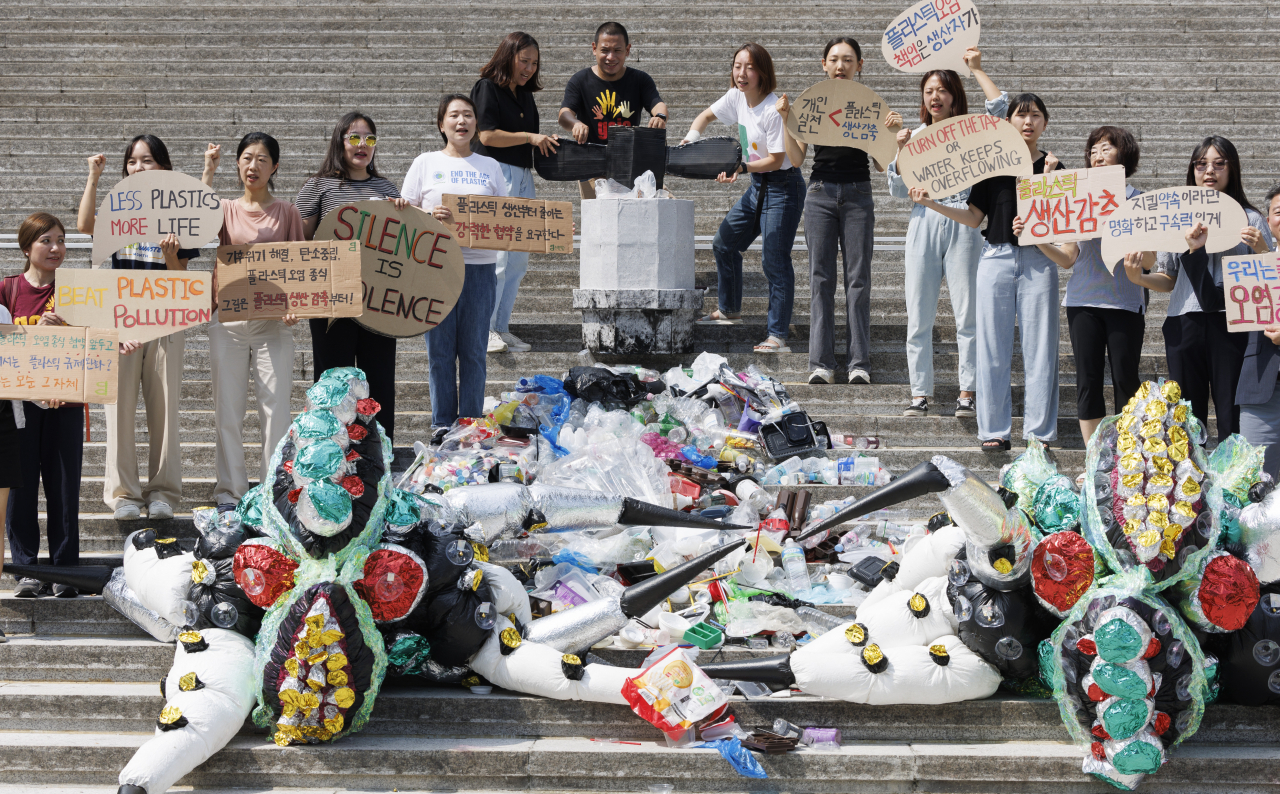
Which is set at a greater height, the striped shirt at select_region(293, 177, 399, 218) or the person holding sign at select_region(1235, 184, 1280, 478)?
the striped shirt at select_region(293, 177, 399, 218)

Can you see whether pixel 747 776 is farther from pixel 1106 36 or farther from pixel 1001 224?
pixel 1106 36

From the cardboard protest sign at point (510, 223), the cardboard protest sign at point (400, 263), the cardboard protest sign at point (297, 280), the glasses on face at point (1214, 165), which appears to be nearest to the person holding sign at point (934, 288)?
the glasses on face at point (1214, 165)

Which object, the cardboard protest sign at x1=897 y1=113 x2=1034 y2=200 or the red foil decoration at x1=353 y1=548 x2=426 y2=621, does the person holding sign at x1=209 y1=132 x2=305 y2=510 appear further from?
the cardboard protest sign at x1=897 y1=113 x2=1034 y2=200

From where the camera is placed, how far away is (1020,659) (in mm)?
4438

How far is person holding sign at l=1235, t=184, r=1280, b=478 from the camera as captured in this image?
5527 mm

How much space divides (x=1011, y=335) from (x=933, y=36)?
1.90 meters

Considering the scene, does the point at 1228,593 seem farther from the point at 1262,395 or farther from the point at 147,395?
the point at 147,395

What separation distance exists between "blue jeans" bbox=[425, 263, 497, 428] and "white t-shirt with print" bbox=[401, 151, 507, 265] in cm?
16

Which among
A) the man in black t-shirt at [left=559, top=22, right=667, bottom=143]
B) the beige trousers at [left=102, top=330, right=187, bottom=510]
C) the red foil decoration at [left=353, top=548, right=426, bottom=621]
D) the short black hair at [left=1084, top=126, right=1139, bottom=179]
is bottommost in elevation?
the red foil decoration at [left=353, top=548, right=426, bottom=621]

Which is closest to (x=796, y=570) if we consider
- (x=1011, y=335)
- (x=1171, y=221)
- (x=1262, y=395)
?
(x=1011, y=335)

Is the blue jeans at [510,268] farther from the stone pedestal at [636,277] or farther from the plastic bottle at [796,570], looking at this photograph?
the plastic bottle at [796,570]

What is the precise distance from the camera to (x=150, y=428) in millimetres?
6168

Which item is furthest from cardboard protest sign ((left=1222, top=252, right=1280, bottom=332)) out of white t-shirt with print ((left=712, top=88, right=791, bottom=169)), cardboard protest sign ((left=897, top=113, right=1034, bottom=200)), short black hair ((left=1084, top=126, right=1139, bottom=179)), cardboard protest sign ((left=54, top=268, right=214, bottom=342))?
cardboard protest sign ((left=54, top=268, right=214, bottom=342))

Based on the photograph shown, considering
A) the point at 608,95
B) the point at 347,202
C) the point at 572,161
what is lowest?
the point at 347,202
